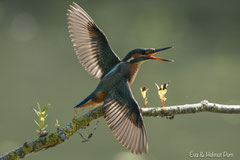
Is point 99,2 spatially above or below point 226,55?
above

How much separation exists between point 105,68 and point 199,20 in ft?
18.2

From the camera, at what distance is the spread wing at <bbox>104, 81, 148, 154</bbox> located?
2.05 metres

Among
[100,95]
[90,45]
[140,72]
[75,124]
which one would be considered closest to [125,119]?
[100,95]

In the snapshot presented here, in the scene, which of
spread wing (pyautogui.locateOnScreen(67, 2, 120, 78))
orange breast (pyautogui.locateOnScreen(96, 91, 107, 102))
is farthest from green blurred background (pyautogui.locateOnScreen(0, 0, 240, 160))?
orange breast (pyautogui.locateOnScreen(96, 91, 107, 102))

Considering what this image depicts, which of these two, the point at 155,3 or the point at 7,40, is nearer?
the point at 7,40

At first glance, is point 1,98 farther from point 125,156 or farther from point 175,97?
point 175,97

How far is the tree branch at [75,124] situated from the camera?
1.76 m

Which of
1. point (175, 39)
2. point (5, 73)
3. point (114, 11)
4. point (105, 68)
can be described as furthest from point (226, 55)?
point (105, 68)

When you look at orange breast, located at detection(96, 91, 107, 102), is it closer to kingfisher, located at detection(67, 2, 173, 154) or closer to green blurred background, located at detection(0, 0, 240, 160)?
kingfisher, located at detection(67, 2, 173, 154)

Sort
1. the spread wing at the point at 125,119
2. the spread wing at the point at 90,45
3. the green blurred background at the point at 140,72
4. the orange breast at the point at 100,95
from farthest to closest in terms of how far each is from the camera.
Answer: the green blurred background at the point at 140,72 < the spread wing at the point at 90,45 < the orange breast at the point at 100,95 < the spread wing at the point at 125,119

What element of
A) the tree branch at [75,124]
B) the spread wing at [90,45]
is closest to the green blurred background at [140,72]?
the spread wing at [90,45]

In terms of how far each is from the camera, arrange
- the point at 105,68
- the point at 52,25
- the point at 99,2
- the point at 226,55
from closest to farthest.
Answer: the point at 105,68 → the point at 226,55 → the point at 52,25 → the point at 99,2

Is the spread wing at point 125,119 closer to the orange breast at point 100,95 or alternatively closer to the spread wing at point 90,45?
→ the orange breast at point 100,95

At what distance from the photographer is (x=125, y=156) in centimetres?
454
